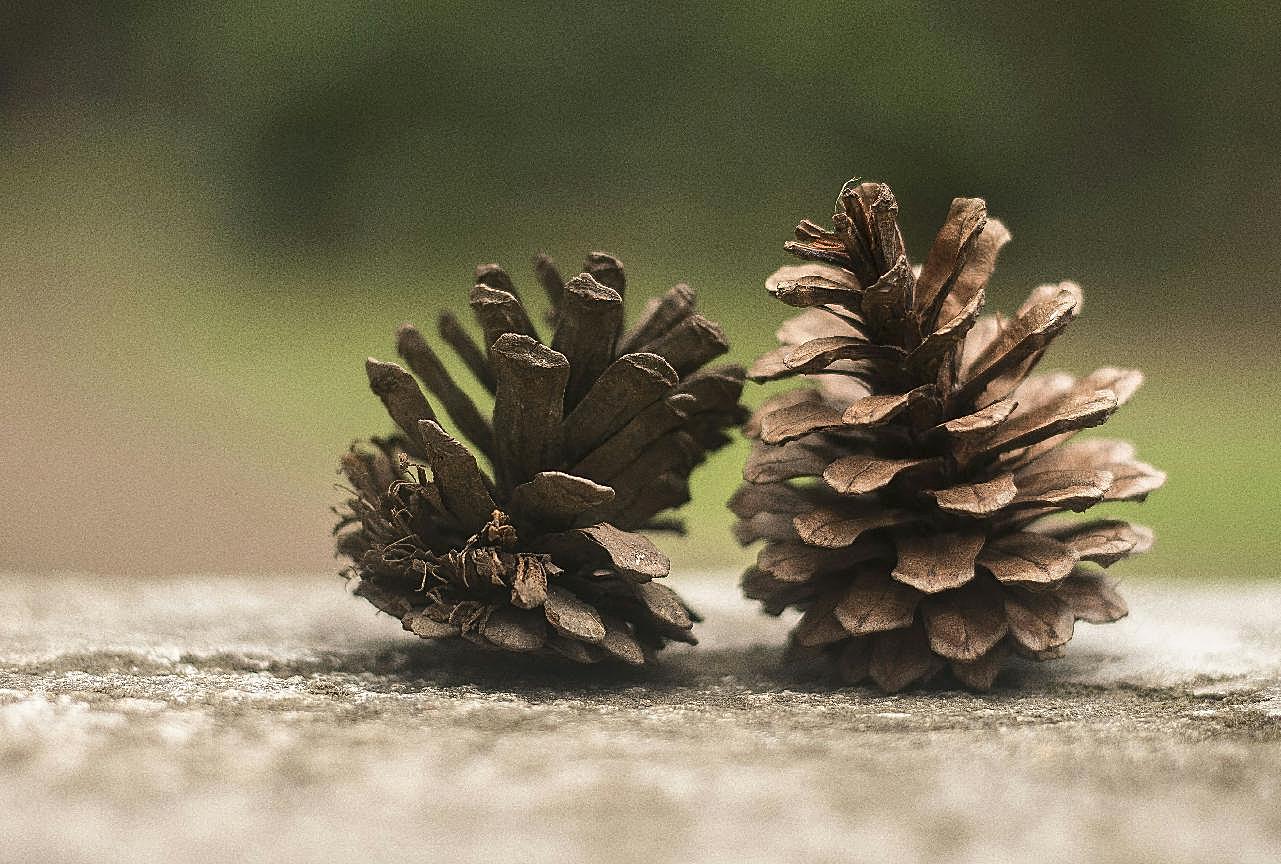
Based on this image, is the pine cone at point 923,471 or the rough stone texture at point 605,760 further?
the pine cone at point 923,471

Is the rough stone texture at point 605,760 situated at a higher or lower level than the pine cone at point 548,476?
lower

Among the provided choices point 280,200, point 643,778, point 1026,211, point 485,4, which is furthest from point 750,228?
point 643,778

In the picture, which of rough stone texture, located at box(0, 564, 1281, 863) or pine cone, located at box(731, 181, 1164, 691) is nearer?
rough stone texture, located at box(0, 564, 1281, 863)

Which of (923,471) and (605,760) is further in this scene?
(923,471)

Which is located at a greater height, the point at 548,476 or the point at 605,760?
the point at 548,476
